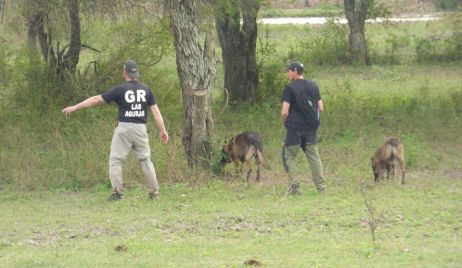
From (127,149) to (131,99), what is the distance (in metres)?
0.72

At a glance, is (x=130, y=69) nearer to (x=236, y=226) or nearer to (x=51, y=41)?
(x=236, y=226)

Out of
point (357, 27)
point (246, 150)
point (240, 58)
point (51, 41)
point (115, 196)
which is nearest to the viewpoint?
point (115, 196)

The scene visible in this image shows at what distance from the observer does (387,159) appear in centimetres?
1393

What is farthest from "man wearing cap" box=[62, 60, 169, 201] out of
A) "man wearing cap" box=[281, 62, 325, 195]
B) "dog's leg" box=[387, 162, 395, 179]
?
"dog's leg" box=[387, 162, 395, 179]

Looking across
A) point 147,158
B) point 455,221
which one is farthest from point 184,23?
point 455,221

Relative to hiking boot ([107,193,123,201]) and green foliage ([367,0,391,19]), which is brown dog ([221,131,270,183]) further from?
green foliage ([367,0,391,19])

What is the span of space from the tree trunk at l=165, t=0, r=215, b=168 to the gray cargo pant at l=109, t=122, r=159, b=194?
2.20 meters

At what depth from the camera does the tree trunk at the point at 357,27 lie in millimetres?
26609

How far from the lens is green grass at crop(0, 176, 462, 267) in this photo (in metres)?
8.76

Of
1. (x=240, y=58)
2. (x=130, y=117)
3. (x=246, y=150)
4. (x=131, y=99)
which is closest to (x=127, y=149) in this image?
(x=130, y=117)

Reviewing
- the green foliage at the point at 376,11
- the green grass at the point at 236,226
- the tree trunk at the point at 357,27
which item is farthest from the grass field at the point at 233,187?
the green foliage at the point at 376,11

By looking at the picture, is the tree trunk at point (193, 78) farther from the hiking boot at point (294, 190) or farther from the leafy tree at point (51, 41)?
the leafy tree at point (51, 41)

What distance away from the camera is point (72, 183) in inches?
581

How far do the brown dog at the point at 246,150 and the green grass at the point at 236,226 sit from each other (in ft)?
1.27
